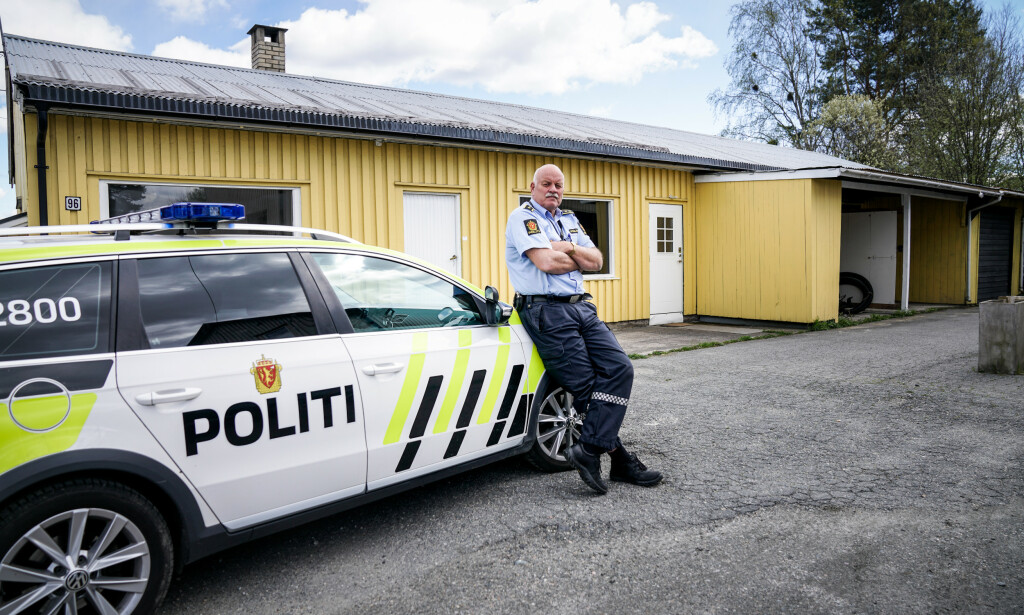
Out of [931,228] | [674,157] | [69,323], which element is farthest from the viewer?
[931,228]

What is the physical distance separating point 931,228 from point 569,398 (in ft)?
51.0

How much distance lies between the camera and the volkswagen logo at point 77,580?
8.09ft

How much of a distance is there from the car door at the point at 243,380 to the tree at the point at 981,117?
23.9 metres

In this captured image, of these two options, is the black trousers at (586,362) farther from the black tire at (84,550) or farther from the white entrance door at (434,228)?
the white entrance door at (434,228)

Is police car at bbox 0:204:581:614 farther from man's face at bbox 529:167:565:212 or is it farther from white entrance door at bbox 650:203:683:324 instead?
white entrance door at bbox 650:203:683:324

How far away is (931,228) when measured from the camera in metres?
16.5

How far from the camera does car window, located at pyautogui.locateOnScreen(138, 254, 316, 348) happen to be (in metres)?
2.85

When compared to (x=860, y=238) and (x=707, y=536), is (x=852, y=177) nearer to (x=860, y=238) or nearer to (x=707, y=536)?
(x=860, y=238)

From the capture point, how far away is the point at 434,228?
9.75 meters

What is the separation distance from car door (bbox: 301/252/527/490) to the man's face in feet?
2.53

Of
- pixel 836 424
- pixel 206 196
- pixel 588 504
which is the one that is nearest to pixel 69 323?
pixel 588 504

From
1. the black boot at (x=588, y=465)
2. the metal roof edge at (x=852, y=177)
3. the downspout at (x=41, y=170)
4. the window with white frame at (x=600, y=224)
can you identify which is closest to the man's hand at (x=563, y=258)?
the black boot at (x=588, y=465)

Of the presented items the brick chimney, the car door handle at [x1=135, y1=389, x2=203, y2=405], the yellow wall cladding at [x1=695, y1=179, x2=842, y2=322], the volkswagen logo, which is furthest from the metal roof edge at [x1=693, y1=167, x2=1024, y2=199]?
the volkswagen logo

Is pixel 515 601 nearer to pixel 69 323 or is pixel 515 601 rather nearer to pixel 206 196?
pixel 69 323
